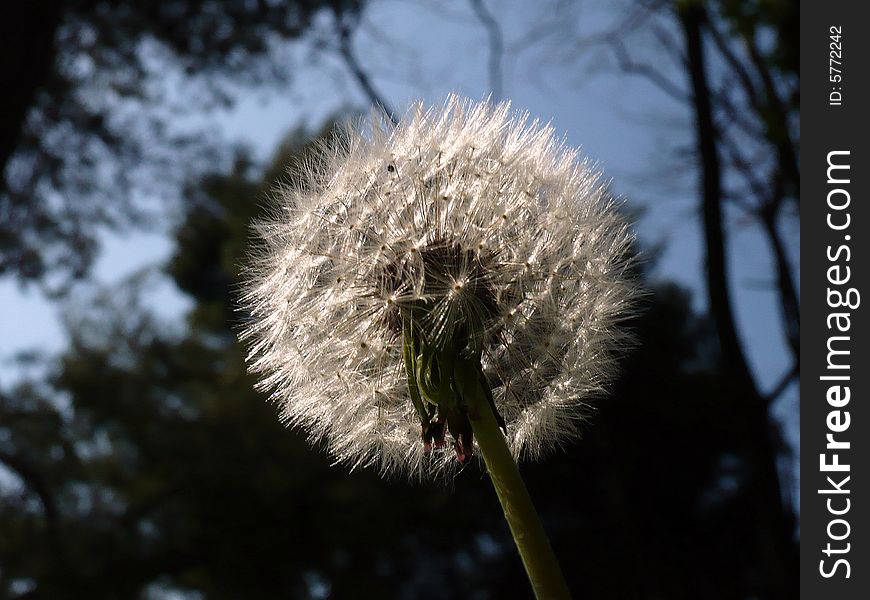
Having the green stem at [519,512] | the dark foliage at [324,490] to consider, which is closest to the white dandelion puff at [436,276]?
the green stem at [519,512]

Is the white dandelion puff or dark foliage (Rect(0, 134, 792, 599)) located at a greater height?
dark foliage (Rect(0, 134, 792, 599))

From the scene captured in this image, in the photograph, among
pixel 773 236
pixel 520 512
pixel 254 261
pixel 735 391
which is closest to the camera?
pixel 520 512

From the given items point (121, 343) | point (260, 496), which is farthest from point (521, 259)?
point (121, 343)

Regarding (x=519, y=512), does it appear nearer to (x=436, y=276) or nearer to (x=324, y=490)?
(x=436, y=276)

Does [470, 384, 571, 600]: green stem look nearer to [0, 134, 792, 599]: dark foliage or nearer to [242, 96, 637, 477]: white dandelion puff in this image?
[242, 96, 637, 477]: white dandelion puff

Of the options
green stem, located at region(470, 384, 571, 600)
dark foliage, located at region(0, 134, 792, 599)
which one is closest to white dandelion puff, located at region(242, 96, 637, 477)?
green stem, located at region(470, 384, 571, 600)

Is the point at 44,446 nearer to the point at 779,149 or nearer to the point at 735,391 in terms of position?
the point at 735,391
